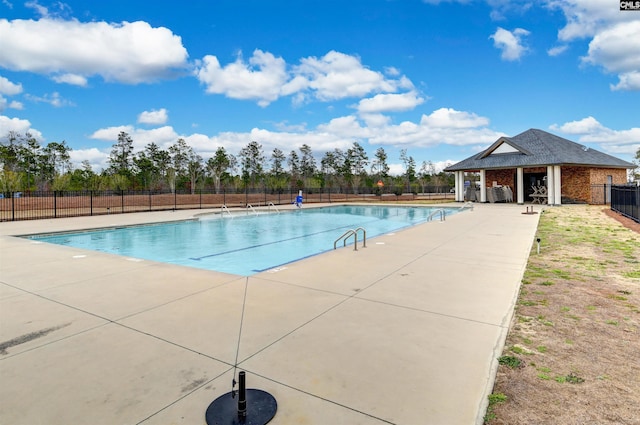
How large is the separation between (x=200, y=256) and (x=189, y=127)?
38057mm

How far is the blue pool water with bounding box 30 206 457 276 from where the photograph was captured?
9117 millimetres

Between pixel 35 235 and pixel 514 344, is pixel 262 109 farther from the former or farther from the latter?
pixel 514 344

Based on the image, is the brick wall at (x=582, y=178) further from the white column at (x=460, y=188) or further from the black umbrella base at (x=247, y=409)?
the black umbrella base at (x=247, y=409)

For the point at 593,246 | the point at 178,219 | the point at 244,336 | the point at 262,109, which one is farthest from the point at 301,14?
the point at 244,336

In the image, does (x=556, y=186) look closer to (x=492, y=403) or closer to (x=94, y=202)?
(x=492, y=403)

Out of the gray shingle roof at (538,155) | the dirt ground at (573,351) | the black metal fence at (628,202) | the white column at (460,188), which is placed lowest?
the dirt ground at (573,351)

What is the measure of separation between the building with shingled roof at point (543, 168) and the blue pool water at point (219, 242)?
16.3 m

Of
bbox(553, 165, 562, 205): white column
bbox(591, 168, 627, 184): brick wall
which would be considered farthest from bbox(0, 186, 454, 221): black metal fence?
bbox(591, 168, 627, 184): brick wall

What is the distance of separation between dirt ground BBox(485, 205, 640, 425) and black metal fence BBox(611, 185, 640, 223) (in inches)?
378

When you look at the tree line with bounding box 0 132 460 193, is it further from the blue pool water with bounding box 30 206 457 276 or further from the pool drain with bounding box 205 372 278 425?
the pool drain with bounding box 205 372 278 425

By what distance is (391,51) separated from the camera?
84.6 ft

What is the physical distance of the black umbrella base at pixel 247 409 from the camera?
2.21 meters

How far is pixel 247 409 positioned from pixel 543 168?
3169 cm

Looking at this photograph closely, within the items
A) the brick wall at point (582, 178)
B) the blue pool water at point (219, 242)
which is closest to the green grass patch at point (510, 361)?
the blue pool water at point (219, 242)
